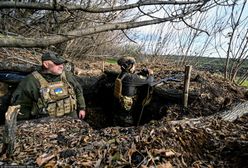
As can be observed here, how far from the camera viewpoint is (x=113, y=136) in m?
3.47

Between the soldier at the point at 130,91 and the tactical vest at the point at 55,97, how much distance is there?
1253 mm

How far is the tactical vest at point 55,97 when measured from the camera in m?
5.30

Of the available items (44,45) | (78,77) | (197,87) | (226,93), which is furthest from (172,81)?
(44,45)

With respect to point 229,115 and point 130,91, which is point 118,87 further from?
point 229,115

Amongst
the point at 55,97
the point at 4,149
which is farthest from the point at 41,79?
the point at 4,149

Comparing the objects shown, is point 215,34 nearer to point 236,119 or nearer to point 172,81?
point 172,81

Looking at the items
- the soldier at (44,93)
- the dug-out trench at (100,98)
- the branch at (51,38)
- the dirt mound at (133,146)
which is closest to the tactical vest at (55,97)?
the soldier at (44,93)

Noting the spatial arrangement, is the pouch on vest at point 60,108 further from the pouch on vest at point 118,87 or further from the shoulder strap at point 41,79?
the pouch on vest at point 118,87

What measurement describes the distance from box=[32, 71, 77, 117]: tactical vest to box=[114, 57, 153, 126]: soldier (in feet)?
4.11

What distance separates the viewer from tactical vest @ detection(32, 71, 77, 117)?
530 cm

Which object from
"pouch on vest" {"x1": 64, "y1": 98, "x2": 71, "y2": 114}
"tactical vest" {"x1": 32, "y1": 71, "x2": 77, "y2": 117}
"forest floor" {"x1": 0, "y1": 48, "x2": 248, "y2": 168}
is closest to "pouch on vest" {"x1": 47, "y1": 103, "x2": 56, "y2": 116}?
"tactical vest" {"x1": 32, "y1": 71, "x2": 77, "y2": 117}

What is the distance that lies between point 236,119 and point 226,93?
1.83 metres

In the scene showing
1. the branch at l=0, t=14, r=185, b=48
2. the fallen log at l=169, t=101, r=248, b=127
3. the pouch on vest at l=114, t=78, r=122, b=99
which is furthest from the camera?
the pouch on vest at l=114, t=78, r=122, b=99

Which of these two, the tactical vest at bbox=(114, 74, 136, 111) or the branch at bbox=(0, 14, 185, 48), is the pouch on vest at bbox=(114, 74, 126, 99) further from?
the branch at bbox=(0, 14, 185, 48)
